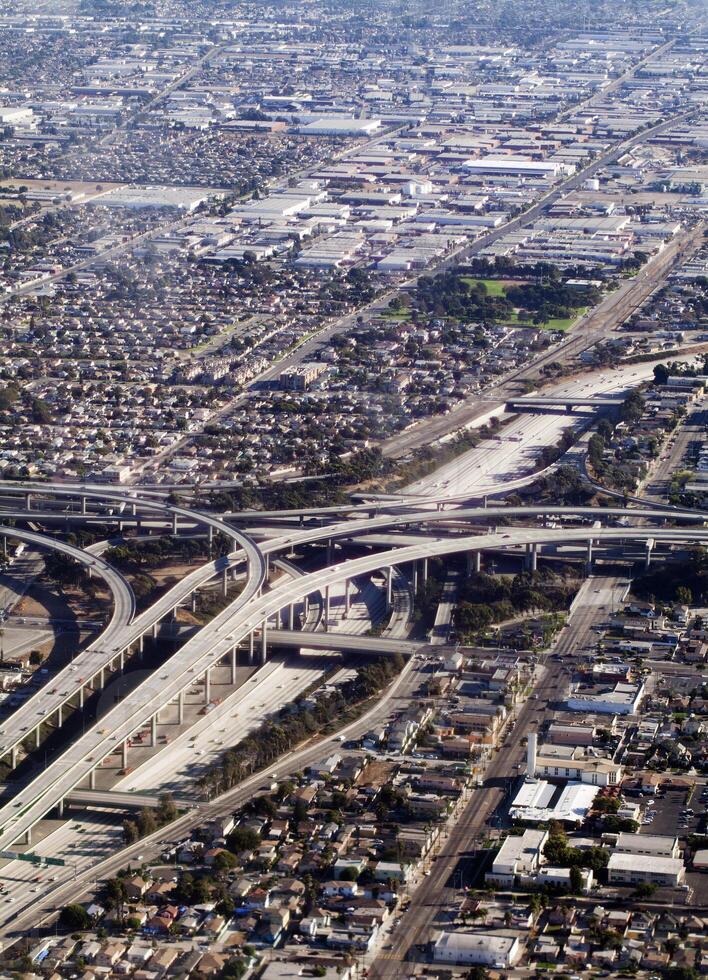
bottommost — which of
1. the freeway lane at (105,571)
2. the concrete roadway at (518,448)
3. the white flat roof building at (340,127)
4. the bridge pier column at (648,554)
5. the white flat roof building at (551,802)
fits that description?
the white flat roof building at (340,127)

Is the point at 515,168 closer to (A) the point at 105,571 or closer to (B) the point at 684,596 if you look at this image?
(B) the point at 684,596

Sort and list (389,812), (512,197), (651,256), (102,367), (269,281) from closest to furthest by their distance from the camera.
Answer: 1. (389,812)
2. (102,367)
3. (269,281)
4. (651,256)
5. (512,197)

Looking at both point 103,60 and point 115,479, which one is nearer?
point 115,479

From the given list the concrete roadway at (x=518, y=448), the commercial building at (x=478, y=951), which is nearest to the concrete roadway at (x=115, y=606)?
the concrete roadway at (x=518, y=448)

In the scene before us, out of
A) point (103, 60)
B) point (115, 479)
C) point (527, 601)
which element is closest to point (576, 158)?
point (103, 60)

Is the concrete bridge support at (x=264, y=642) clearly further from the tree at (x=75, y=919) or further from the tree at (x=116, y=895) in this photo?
the tree at (x=75, y=919)

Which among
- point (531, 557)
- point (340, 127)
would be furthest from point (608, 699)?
point (340, 127)

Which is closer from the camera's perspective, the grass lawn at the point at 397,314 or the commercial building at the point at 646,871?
the commercial building at the point at 646,871

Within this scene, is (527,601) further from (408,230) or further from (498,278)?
(408,230)

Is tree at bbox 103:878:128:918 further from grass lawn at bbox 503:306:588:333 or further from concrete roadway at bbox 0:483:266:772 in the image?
grass lawn at bbox 503:306:588:333
